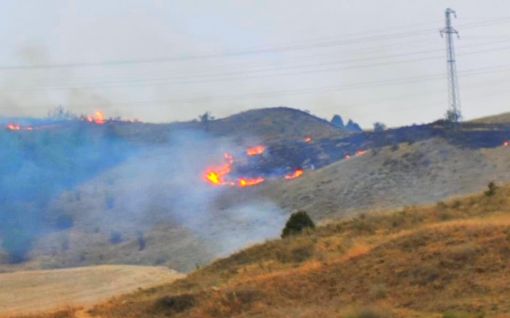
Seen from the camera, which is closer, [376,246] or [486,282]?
[486,282]

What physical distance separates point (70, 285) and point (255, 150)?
53819 mm

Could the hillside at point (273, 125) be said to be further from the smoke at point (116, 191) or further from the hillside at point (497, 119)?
the hillside at point (497, 119)

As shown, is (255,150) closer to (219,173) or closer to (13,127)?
(219,173)

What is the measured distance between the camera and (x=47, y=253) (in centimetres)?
7662

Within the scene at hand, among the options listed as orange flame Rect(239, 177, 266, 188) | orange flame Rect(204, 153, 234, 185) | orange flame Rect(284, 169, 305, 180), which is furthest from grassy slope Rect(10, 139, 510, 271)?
orange flame Rect(204, 153, 234, 185)

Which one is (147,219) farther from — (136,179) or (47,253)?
(136,179)

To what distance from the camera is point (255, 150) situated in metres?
107

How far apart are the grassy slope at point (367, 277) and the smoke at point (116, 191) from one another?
27937mm

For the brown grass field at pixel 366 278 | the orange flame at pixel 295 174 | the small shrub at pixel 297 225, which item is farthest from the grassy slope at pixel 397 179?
the brown grass field at pixel 366 278

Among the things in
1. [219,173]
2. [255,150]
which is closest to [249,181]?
[219,173]

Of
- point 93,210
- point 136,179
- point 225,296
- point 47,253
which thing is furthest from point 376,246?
point 136,179

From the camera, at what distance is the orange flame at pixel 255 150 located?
10450 centimetres

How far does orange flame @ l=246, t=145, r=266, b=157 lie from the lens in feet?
343

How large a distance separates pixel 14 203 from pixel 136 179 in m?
17.1
